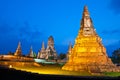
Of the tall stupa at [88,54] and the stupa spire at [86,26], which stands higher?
the stupa spire at [86,26]

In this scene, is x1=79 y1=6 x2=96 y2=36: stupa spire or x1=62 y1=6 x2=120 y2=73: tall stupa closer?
x1=62 y1=6 x2=120 y2=73: tall stupa

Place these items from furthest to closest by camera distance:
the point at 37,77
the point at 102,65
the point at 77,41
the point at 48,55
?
the point at 48,55, the point at 77,41, the point at 102,65, the point at 37,77

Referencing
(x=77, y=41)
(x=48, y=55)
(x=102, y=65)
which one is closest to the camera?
(x=102, y=65)

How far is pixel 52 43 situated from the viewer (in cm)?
8506

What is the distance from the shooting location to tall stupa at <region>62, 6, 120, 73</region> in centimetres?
3625

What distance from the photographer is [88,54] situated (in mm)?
37406

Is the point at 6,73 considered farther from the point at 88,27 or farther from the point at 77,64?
the point at 88,27

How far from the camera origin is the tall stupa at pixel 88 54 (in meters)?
36.2

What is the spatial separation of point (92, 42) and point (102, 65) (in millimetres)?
4094

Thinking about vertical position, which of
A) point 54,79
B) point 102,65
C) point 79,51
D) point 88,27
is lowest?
point 54,79

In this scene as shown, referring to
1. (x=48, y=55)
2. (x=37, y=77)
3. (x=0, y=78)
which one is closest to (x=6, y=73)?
(x=0, y=78)

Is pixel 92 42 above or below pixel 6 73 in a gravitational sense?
above

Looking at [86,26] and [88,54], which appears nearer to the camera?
[88,54]

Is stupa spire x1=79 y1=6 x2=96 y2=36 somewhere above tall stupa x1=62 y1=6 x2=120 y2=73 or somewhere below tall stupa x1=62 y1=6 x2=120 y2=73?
above
